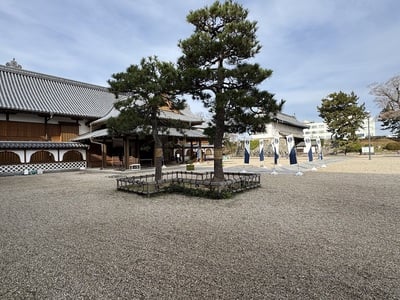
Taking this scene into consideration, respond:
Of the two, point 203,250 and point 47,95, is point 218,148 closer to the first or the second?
point 203,250

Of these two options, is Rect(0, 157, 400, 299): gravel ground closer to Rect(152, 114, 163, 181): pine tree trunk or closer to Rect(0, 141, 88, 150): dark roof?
Rect(152, 114, 163, 181): pine tree trunk

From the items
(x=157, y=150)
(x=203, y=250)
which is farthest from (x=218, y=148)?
(x=203, y=250)

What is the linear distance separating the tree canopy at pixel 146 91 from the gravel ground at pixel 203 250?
10.2 feet

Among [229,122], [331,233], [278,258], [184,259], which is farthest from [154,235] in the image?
[229,122]

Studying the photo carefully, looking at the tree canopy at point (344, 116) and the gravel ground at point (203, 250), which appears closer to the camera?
the gravel ground at point (203, 250)

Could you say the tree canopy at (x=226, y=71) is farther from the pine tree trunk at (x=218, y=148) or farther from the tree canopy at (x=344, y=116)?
the tree canopy at (x=344, y=116)

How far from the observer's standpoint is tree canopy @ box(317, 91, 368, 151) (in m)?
31.0

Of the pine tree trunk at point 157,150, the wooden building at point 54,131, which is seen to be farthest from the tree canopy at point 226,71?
the wooden building at point 54,131

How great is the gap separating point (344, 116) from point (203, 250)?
34.2 metres

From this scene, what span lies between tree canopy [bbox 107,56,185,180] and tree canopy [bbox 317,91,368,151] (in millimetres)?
29773

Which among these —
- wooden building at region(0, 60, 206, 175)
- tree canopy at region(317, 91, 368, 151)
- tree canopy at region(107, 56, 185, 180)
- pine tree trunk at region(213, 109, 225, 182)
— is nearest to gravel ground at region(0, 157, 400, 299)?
pine tree trunk at region(213, 109, 225, 182)

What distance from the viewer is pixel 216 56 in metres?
7.31

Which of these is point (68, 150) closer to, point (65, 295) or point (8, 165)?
point (8, 165)

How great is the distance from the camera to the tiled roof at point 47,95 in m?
16.3
